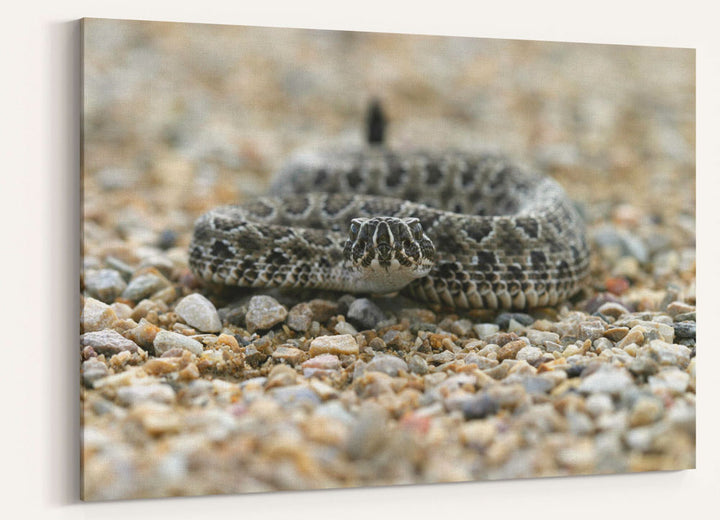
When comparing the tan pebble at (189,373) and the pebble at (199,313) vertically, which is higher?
the pebble at (199,313)

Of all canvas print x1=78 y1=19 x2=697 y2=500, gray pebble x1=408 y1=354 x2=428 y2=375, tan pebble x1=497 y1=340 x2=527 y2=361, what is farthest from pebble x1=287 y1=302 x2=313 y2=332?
tan pebble x1=497 y1=340 x2=527 y2=361

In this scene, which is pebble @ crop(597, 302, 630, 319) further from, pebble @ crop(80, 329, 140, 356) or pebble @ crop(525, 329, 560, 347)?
pebble @ crop(80, 329, 140, 356)

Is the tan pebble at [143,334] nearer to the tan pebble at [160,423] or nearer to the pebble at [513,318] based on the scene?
the tan pebble at [160,423]

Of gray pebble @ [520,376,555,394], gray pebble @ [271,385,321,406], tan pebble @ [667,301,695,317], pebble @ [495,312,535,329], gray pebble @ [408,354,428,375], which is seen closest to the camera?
gray pebble @ [271,385,321,406]

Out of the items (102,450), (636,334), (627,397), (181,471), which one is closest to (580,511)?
(627,397)

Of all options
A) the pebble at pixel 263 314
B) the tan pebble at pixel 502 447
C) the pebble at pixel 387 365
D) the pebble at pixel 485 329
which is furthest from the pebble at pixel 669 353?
the pebble at pixel 263 314

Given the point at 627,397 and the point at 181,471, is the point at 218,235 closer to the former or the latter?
the point at 181,471

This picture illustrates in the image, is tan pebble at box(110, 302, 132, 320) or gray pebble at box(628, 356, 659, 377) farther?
tan pebble at box(110, 302, 132, 320)
